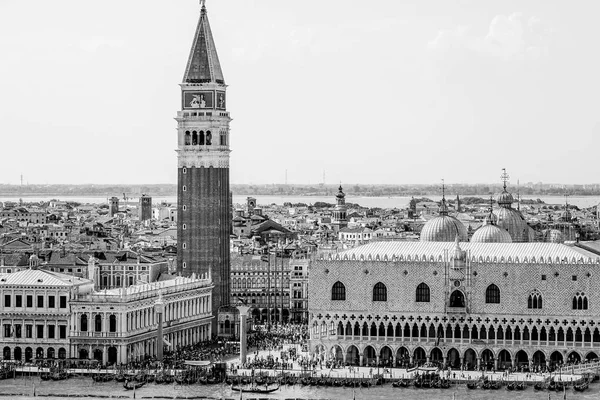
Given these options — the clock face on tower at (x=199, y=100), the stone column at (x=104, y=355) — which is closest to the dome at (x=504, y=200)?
the clock face on tower at (x=199, y=100)

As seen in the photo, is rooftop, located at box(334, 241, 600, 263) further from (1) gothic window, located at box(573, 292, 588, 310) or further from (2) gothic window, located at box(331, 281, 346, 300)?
(1) gothic window, located at box(573, 292, 588, 310)

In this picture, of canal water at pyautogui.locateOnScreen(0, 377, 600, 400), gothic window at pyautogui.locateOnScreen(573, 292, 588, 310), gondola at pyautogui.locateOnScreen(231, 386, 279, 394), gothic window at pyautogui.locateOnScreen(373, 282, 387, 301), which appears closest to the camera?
canal water at pyautogui.locateOnScreen(0, 377, 600, 400)

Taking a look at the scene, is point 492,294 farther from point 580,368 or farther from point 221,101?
point 221,101

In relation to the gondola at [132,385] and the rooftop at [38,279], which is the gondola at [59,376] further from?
the rooftop at [38,279]

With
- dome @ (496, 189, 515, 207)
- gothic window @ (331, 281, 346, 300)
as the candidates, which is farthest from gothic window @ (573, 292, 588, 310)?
dome @ (496, 189, 515, 207)

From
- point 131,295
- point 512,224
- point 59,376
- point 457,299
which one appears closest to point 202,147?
point 131,295

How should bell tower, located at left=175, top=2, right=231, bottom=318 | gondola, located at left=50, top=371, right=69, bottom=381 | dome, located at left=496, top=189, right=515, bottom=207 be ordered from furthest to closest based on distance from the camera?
1. dome, located at left=496, top=189, right=515, bottom=207
2. bell tower, located at left=175, top=2, right=231, bottom=318
3. gondola, located at left=50, top=371, right=69, bottom=381
